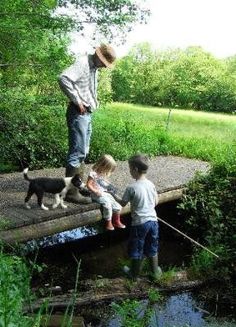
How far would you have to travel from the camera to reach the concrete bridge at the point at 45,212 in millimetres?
5945

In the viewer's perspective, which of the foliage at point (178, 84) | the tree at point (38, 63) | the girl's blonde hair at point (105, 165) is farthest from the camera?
the foliage at point (178, 84)

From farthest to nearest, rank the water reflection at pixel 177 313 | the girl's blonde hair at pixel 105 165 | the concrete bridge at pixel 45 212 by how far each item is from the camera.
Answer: the girl's blonde hair at pixel 105 165 < the concrete bridge at pixel 45 212 < the water reflection at pixel 177 313

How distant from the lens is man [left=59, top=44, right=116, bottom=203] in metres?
6.46

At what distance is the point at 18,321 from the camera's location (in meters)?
2.86

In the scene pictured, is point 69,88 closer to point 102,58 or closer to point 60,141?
point 102,58

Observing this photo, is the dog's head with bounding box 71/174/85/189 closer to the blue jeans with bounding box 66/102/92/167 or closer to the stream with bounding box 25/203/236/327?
the blue jeans with bounding box 66/102/92/167

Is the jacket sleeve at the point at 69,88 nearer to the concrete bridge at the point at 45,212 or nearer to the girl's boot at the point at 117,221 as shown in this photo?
the concrete bridge at the point at 45,212

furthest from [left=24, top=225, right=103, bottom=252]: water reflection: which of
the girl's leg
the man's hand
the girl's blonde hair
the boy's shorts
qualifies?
the man's hand

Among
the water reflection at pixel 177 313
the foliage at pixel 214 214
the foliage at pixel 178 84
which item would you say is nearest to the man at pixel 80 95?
the foliage at pixel 214 214

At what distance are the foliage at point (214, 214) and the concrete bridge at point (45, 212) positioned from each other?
65 cm

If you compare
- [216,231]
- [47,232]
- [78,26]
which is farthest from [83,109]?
[78,26]

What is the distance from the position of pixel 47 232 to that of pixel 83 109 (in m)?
1.65

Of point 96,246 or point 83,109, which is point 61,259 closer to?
point 96,246

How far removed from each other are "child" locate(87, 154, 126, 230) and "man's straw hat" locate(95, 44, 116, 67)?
1208 mm
